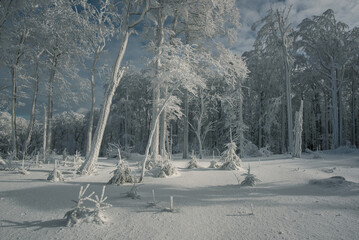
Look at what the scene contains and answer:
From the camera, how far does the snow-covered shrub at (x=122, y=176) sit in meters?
6.18

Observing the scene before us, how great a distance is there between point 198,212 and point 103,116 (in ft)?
19.0

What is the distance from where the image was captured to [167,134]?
14.8 m

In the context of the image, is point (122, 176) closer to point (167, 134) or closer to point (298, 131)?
point (167, 134)

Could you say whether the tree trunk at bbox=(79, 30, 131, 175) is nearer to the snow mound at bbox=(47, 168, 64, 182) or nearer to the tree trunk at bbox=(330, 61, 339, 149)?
the snow mound at bbox=(47, 168, 64, 182)

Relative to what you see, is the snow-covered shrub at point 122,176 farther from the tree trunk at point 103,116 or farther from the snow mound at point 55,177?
the tree trunk at point 103,116

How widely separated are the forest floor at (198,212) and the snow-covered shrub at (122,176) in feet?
0.89

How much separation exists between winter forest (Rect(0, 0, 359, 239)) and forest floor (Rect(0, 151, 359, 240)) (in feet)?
0.10

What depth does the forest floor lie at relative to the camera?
10.6 ft

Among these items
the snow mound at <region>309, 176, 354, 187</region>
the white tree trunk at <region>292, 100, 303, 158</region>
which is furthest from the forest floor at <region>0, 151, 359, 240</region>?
the white tree trunk at <region>292, 100, 303, 158</region>

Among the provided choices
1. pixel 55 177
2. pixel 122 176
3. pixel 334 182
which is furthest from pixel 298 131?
pixel 55 177

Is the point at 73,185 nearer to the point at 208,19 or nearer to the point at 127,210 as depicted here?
the point at 127,210

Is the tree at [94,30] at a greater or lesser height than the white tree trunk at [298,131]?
greater

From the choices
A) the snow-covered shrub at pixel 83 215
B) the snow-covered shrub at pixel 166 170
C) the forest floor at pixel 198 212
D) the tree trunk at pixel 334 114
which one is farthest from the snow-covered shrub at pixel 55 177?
the tree trunk at pixel 334 114

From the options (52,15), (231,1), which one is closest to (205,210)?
(231,1)
